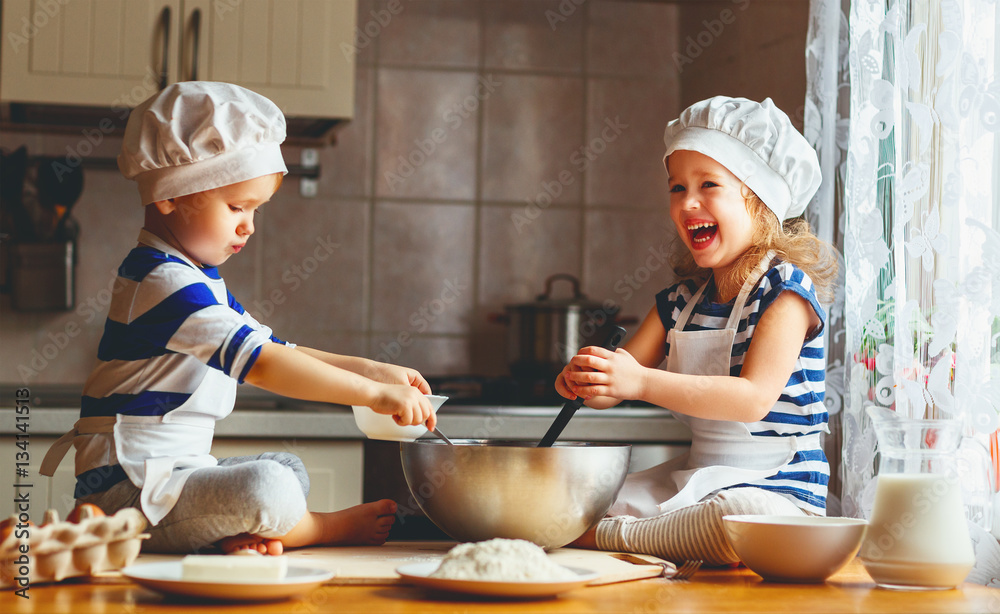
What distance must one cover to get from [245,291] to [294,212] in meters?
0.22

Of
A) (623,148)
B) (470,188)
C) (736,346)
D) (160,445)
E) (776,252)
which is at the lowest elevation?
(160,445)

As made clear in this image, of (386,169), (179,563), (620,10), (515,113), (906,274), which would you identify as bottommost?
(179,563)

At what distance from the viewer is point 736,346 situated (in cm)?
124

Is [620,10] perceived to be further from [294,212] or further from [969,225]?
[969,225]

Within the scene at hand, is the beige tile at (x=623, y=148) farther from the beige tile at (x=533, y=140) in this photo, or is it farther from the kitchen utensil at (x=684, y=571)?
the kitchen utensil at (x=684, y=571)

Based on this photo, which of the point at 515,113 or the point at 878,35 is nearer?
the point at 878,35

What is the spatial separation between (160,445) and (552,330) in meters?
1.30

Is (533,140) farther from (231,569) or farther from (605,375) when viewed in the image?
(231,569)

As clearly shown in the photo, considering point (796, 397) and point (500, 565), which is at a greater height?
point (796, 397)

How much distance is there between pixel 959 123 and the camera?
117cm

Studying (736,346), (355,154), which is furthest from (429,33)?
(736,346)

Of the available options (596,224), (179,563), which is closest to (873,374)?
(179,563)

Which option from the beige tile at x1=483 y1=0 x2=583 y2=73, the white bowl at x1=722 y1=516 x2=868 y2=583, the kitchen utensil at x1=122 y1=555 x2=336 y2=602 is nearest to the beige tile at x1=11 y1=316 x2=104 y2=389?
the beige tile at x1=483 y1=0 x2=583 y2=73

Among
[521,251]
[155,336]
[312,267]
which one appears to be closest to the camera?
[155,336]
